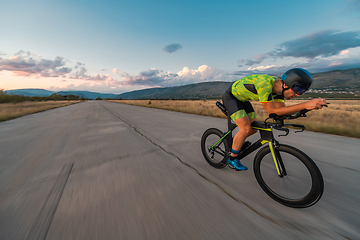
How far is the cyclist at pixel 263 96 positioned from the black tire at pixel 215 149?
0.71 ft

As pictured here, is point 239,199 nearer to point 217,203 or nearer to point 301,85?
point 217,203

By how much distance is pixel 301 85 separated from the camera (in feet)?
6.92

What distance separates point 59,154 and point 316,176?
5.46 metres

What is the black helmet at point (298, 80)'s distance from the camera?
83.4 inches

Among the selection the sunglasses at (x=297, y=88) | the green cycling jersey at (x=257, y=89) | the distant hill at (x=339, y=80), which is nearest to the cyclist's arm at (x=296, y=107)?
the green cycling jersey at (x=257, y=89)

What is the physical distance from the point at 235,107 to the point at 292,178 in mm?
1342

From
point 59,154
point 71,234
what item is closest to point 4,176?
point 59,154

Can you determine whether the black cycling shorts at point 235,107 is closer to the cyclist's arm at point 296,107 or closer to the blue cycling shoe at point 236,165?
the cyclist's arm at point 296,107

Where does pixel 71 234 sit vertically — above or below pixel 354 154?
above

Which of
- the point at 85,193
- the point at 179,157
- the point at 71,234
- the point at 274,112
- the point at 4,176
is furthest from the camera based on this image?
the point at 179,157

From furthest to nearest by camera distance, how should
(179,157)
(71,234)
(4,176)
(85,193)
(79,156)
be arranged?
(79,156)
(179,157)
(4,176)
(85,193)
(71,234)

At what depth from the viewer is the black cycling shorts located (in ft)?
9.41

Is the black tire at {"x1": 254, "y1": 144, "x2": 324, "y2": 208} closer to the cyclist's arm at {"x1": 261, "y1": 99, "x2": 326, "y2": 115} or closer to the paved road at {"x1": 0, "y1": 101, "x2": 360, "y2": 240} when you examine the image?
the paved road at {"x1": 0, "y1": 101, "x2": 360, "y2": 240}

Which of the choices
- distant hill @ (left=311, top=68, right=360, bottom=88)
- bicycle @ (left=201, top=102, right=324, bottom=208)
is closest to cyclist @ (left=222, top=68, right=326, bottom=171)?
bicycle @ (left=201, top=102, right=324, bottom=208)
